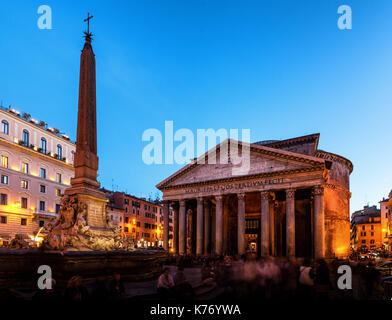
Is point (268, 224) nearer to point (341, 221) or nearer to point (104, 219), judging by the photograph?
point (341, 221)

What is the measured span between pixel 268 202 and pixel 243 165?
4.33 m

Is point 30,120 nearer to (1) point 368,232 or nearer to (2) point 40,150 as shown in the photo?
(2) point 40,150

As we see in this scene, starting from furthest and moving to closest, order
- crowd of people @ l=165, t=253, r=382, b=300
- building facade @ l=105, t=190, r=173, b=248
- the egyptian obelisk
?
building facade @ l=105, t=190, r=173, b=248 → the egyptian obelisk → crowd of people @ l=165, t=253, r=382, b=300

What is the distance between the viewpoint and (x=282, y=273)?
957cm

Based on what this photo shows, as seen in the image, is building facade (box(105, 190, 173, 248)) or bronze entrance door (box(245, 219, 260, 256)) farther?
building facade (box(105, 190, 173, 248))

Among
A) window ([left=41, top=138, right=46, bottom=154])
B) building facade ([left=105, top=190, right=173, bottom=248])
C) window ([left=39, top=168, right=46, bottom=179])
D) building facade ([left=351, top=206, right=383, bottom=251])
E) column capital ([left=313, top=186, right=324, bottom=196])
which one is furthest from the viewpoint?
building facade ([left=351, top=206, right=383, bottom=251])

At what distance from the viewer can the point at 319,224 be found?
2570 centimetres

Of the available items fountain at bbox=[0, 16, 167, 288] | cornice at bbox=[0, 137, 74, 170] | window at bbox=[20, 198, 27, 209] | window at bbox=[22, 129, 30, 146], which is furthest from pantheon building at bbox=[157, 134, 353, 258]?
fountain at bbox=[0, 16, 167, 288]

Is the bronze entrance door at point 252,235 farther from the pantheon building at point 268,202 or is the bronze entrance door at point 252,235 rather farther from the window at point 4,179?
the window at point 4,179

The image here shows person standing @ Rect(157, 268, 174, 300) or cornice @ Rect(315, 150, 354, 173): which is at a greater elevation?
cornice @ Rect(315, 150, 354, 173)

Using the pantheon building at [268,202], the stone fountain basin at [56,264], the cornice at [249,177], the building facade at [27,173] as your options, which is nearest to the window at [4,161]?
the building facade at [27,173]

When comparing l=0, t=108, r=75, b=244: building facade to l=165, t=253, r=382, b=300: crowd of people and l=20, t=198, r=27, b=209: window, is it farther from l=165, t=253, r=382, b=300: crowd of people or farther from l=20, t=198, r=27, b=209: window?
l=165, t=253, r=382, b=300: crowd of people

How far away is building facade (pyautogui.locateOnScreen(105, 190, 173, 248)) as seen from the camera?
56112 millimetres

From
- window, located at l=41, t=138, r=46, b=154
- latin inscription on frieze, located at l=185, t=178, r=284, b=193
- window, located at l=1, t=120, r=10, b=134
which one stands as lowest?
latin inscription on frieze, located at l=185, t=178, r=284, b=193
